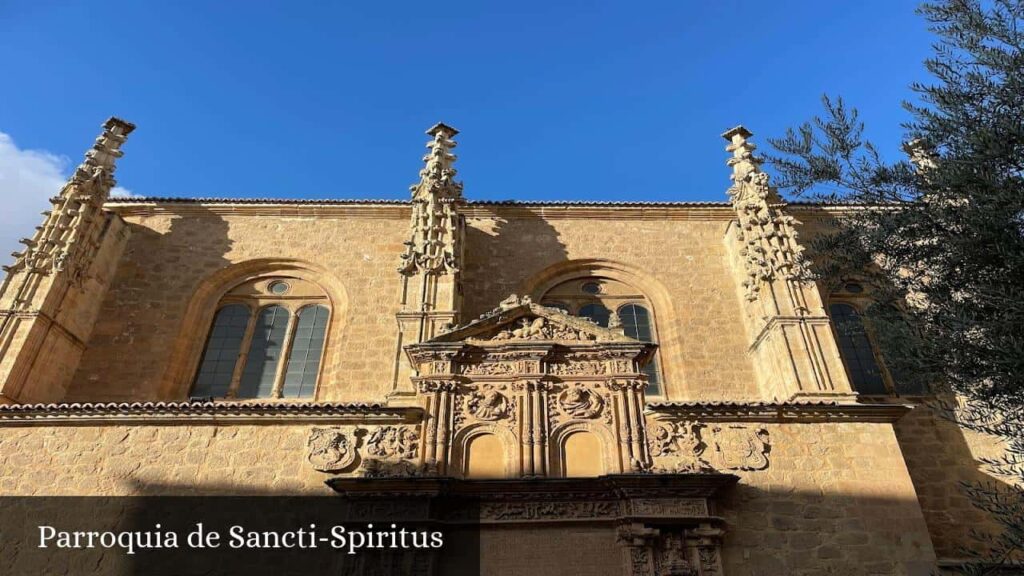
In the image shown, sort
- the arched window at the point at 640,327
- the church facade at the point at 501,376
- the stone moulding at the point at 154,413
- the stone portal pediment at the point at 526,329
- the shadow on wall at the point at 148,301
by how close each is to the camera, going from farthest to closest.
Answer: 1. the arched window at the point at 640,327
2. the shadow on wall at the point at 148,301
3. the stone portal pediment at the point at 526,329
4. the stone moulding at the point at 154,413
5. the church facade at the point at 501,376

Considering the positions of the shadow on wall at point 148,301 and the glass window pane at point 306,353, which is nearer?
the shadow on wall at point 148,301

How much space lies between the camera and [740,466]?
24.8 ft

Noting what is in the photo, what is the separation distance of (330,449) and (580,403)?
10.7 feet

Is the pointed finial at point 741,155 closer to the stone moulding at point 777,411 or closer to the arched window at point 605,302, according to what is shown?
the arched window at point 605,302

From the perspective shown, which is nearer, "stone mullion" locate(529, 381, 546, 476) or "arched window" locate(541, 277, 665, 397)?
"stone mullion" locate(529, 381, 546, 476)

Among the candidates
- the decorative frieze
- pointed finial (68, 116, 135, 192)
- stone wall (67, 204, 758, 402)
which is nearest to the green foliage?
the decorative frieze

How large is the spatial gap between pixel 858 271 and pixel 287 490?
7.17 meters

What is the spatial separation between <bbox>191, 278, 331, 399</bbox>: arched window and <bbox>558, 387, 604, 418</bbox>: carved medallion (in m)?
4.63

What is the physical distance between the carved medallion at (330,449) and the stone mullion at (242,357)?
10.9ft

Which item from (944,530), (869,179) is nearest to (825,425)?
(944,530)

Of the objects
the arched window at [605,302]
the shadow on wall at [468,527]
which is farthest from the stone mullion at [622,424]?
the arched window at [605,302]

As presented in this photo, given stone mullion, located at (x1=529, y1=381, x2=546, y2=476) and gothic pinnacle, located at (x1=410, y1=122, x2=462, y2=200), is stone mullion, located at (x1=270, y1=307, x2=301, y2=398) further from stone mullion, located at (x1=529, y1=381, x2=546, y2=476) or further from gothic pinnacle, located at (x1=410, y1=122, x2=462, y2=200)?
stone mullion, located at (x1=529, y1=381, x2=546, y2=476)

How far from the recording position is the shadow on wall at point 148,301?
9969mm

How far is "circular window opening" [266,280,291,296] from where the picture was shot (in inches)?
459
